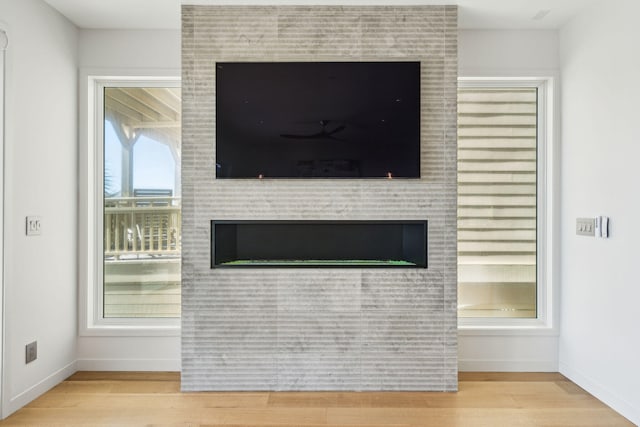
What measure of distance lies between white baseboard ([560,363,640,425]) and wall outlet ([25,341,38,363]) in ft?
11.5

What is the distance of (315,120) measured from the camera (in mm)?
2883

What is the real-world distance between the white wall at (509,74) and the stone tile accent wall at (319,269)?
0.41m

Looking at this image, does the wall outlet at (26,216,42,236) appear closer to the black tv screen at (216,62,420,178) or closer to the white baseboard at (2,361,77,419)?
the white baseboard at (2,361,77,419)

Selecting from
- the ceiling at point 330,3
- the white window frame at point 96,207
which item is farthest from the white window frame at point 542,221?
the white window frame at point 96,207

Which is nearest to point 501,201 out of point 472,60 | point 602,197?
point 602,197

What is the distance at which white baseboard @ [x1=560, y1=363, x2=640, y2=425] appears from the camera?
2.48 m

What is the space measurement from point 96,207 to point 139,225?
33cm

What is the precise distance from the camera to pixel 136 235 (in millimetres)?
3387

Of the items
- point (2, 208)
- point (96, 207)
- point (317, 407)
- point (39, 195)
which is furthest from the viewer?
point (96, 207)

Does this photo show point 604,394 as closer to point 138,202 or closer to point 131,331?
point 131,331

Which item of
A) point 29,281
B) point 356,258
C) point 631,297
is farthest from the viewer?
point 356,258

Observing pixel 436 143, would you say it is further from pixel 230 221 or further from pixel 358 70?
pixel 230 221

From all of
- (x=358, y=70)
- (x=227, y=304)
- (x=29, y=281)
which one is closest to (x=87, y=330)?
(x=29, y=281)

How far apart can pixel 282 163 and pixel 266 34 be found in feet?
2.79
